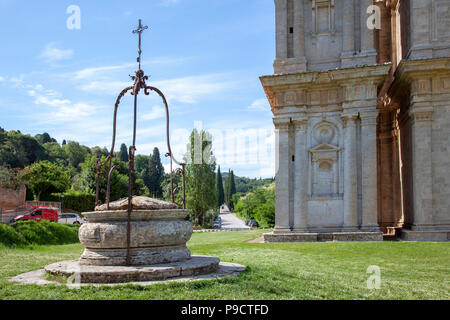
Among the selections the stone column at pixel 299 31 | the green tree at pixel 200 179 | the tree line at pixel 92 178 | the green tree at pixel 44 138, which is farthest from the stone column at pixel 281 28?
the green tree at pixel 44 138

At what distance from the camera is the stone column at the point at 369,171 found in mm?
19031

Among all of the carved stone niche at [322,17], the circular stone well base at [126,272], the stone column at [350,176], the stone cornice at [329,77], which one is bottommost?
the circular stone well base at [126,272]

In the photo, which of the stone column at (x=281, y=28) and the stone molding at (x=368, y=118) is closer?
the stone molding at (x=368, y=118)

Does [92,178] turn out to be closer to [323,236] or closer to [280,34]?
[280,34]

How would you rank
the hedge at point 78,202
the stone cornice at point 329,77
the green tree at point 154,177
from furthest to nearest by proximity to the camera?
the green tree at point 154,177
the hedge at point 78,202
the stone cornice at point 329,77

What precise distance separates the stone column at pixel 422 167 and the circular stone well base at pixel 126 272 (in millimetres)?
14639

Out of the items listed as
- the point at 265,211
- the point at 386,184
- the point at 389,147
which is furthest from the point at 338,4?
the point at 265,211

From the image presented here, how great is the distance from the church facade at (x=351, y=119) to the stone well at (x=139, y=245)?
12.7m

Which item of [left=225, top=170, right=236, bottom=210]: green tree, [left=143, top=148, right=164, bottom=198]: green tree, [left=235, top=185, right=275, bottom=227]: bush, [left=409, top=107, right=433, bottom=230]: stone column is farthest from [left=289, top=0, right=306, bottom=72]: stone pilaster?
[left=225, top=170, right=236, bottom=210]: green tree

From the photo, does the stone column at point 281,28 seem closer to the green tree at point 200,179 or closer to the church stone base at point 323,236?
the church stone base at point 323,236

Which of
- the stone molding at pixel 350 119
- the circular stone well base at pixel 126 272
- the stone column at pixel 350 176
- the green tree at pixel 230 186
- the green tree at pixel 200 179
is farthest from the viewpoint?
the green tree at pixel 230 186

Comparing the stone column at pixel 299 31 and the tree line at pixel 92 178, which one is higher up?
the stone column at pixel 299 31

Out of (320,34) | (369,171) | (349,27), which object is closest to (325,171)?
(369,171)

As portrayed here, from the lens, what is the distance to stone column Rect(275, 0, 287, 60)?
21.6 metres
